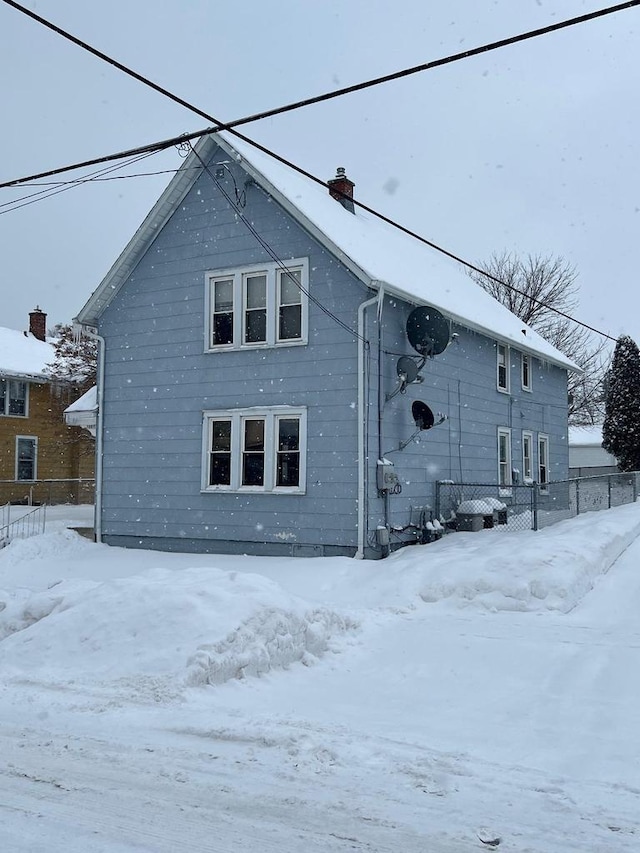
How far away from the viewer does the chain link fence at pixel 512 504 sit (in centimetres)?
1752

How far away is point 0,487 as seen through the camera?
30.3m

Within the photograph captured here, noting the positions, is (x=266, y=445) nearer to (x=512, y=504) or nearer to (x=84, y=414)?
(x=84, y=414)

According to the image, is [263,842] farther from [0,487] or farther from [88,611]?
[0,487]

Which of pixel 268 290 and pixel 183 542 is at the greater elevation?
pixel 268 290

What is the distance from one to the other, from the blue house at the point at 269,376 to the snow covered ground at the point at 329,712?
347 cm

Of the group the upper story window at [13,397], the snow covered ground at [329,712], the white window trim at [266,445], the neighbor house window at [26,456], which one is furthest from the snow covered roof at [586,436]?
the snow covered ground at [329,712]

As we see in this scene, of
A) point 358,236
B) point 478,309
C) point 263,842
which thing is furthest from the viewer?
point 478,309

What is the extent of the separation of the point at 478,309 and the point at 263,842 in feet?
60.9

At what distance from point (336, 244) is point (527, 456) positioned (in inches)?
428

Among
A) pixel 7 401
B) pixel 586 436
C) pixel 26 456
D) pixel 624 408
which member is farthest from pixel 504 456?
pixel 586 436

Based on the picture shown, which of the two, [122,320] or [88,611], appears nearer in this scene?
[88,611]

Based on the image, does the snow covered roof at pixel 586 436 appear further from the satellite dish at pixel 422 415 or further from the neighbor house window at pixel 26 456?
the satellite dish at pixel 422 415

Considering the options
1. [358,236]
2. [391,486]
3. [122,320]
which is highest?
[358,236]

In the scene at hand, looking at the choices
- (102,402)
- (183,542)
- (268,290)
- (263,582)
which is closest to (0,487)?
(102,402)
